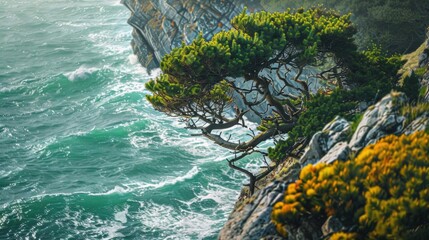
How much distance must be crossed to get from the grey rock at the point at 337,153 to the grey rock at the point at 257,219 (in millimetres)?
1502

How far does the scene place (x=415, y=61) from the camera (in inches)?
1305

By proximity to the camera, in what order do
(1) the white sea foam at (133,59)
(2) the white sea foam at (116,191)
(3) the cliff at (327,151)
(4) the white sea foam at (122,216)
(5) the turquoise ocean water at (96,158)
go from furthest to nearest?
(1) the white sea foam at (133,59), (2) the white sea foam at (116,191), (4) the white sea foam at (122,216), (5) the turquoise ocean water at (96,158), (3) the cliff at (327,151)

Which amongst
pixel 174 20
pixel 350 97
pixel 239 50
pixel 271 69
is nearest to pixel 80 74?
pixel 174 20

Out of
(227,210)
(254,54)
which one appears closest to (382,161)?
(254,54)

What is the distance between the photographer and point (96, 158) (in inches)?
1708

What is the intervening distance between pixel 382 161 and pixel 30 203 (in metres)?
28.9

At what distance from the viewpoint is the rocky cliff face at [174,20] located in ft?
178

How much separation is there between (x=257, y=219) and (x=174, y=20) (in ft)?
148

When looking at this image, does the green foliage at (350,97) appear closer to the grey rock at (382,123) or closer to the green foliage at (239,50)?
the green foliage at (239,50)

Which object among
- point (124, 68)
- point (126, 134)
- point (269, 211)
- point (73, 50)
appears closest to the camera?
point (269, 211)

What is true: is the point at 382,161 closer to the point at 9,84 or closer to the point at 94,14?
the point at 9,84

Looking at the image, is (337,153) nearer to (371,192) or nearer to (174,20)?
(371,192)

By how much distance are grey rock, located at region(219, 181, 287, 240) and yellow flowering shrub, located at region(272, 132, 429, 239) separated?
0.80 meters

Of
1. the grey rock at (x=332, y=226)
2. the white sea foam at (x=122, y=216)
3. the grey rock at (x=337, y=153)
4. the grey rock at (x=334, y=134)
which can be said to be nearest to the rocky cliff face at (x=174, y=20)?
the white sea foam at (x=122, y=216)
